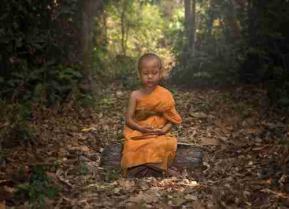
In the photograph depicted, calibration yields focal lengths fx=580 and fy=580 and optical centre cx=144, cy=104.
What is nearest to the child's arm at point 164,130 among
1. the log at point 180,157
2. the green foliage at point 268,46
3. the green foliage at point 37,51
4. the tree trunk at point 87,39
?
the log at point 180,157

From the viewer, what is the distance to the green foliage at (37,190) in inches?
198

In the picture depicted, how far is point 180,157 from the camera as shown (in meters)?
6.76

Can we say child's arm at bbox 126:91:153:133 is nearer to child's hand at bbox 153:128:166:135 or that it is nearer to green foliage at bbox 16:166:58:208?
child's hand at bbox 153:128:166:135

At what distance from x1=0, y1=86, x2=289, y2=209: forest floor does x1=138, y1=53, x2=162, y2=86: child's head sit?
3.58 ft

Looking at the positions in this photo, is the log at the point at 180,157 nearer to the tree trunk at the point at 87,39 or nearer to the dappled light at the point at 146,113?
the dappled light at the point at 146,113

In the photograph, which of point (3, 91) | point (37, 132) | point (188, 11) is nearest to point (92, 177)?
point (37, 132)

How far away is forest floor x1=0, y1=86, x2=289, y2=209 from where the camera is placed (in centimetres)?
521

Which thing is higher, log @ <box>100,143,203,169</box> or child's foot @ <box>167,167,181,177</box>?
log @ <box>100,143,203,169</box>

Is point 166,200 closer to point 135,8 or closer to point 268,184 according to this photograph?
point 268,184

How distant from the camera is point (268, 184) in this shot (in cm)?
551

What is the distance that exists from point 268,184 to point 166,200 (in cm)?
100

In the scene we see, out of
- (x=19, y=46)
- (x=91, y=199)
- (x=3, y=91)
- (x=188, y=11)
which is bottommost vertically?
(x=91, y=199)

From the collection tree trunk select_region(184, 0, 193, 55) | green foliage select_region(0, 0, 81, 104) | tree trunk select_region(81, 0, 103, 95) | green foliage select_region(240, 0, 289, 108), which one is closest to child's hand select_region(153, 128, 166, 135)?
green foliage select_region(0, 0, 81, 104)

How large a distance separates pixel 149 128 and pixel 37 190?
5.69ft
